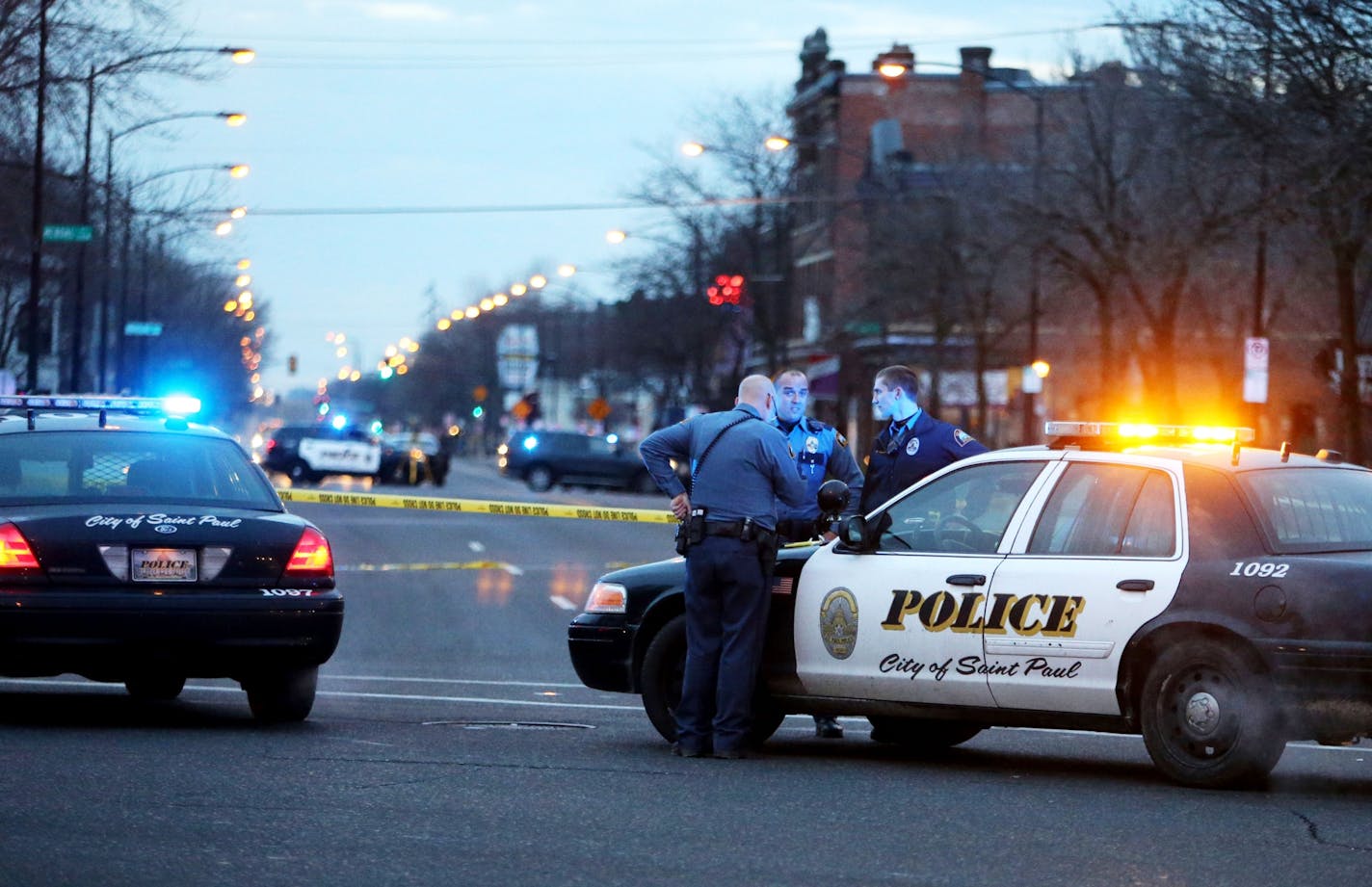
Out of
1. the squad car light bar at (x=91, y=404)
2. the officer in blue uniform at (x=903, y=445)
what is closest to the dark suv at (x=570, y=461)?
the squad car light bar at (x=91, y=404)

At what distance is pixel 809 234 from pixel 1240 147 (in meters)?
58.1

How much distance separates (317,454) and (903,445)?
51.0 metres

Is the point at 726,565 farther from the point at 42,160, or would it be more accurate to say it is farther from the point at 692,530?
the point at 42,160

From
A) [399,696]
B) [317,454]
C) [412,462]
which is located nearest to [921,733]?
[399,696]

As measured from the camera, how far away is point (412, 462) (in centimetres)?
6681

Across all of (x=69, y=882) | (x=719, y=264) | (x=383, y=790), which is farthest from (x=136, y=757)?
(x=719, y=264)

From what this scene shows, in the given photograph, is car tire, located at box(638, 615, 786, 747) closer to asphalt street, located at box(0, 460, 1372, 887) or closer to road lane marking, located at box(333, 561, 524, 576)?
asphalt street, located at box(0, 460, 1372, 887)

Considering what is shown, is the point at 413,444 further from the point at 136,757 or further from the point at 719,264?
the point at 136,757

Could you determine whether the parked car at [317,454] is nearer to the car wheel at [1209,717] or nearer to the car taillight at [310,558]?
the car taillight at [310,558]

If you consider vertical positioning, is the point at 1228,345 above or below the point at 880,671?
above

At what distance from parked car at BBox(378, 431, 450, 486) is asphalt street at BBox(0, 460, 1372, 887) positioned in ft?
174

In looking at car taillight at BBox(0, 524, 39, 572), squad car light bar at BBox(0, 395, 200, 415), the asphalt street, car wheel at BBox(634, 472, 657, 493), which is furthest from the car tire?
car wheel at BBox(634, 472, 657, 493)

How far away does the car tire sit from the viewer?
11000 mm

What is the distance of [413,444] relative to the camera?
69.5 meters
